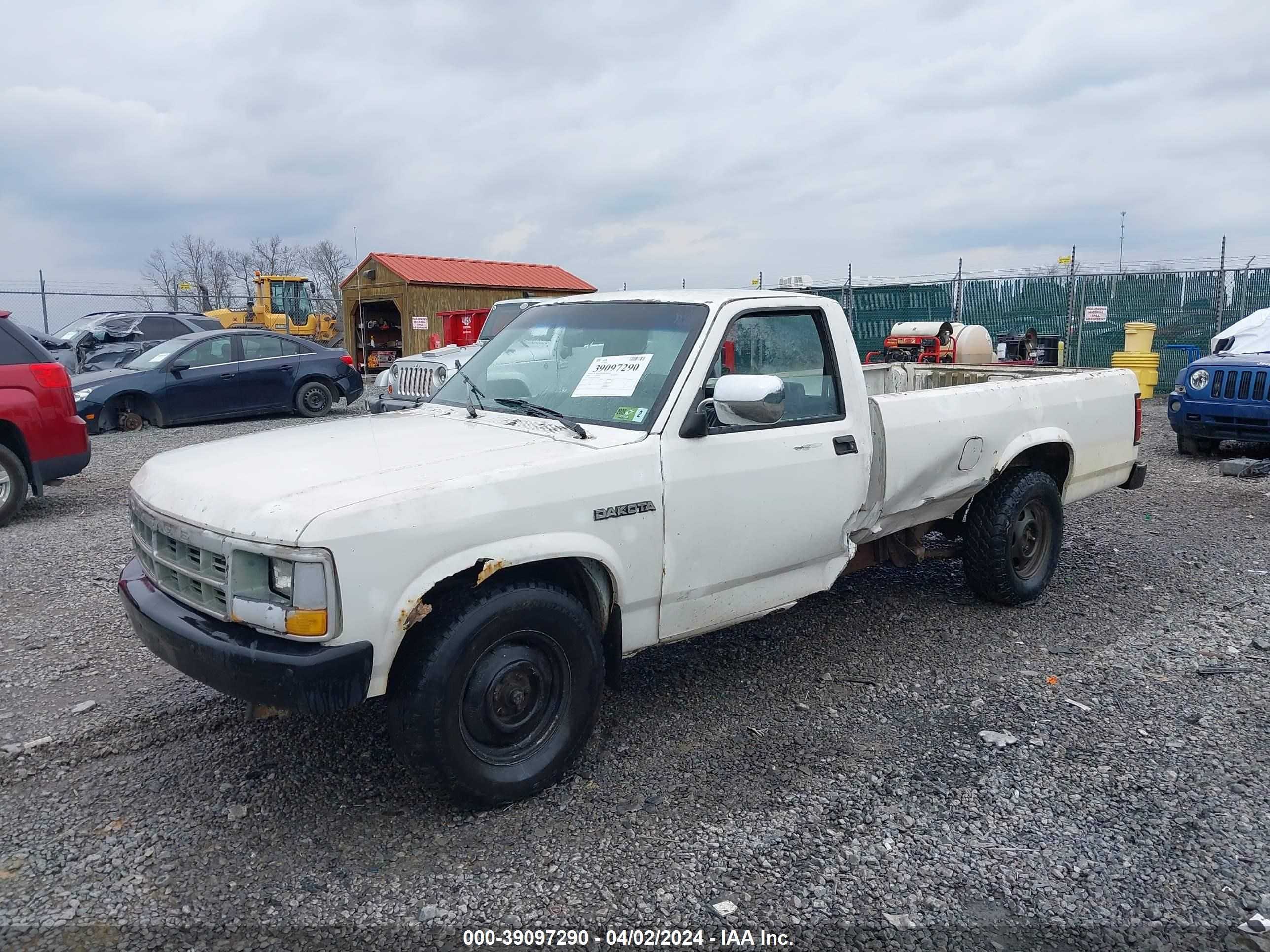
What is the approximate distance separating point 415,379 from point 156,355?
429cm

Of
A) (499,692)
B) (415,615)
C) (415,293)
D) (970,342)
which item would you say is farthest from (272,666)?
(415,293)

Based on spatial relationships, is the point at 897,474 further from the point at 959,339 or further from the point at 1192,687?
the point at 959,339

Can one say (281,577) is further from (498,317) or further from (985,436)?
(498,317)

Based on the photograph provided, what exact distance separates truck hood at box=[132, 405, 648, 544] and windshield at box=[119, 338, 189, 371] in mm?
10635

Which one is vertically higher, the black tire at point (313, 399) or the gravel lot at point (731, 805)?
the black tire at point (313, 399)

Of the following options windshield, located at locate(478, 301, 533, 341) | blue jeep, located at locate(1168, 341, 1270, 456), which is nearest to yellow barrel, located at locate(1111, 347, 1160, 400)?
blue jeep, located at locate(1168, 341, 1270, 456)

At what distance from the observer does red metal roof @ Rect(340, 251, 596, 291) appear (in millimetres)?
25922

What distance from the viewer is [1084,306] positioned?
19578mm

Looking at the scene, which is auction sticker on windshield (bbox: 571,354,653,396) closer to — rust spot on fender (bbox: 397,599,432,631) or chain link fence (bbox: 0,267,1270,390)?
rust spot on fender (bbox: 397,599,432,631)

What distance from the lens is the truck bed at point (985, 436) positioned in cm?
444

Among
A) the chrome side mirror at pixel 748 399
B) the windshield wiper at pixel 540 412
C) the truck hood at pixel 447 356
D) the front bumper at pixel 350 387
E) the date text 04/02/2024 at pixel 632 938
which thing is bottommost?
the date text 04/02/2024 at pixel 632 938

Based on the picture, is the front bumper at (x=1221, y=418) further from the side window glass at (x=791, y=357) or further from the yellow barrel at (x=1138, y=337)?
the side window glass at (x=791, y=357)

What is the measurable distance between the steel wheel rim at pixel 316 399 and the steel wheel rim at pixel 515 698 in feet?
41.3

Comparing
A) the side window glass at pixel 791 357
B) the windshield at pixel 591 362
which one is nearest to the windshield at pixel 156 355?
the windshield at pixel 591 362
